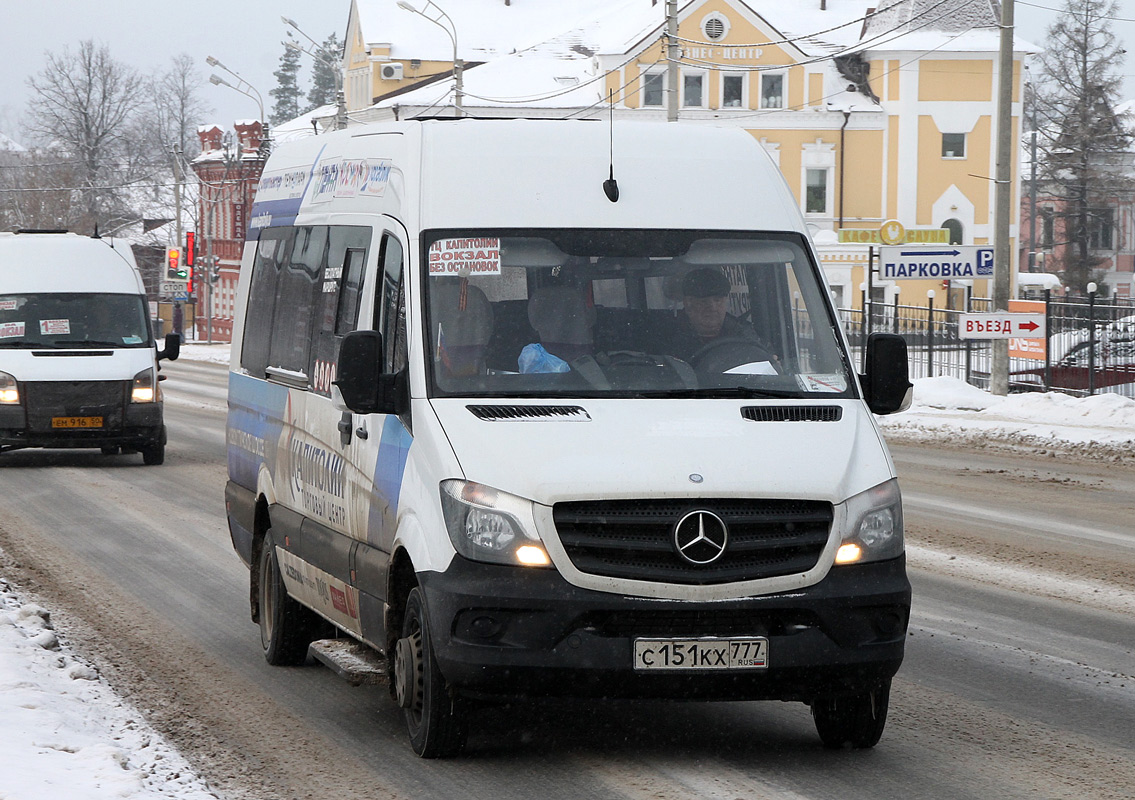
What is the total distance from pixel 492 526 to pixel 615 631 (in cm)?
53

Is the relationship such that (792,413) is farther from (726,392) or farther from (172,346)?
(172,346)

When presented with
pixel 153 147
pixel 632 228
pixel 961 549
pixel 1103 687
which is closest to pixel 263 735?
pixel 632 228

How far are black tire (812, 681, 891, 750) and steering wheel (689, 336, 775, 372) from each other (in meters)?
1.28

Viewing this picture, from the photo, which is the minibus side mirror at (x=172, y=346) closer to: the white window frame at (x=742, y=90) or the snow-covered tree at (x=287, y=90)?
the white window frame at (x=742, y=90)

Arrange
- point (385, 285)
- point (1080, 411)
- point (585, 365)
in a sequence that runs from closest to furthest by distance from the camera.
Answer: point (585, 365), point (385, 285), point (1080, 411)

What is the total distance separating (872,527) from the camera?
19.3 ft

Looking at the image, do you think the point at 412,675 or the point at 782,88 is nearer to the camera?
the point at 412,675

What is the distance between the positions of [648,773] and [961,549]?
21.3ft

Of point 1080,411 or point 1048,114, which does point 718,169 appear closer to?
point 1080,411

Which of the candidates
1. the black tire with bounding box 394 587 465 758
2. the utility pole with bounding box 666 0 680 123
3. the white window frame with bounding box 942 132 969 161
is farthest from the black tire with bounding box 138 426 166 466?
the white window frame with bounding box 942 132 969 161

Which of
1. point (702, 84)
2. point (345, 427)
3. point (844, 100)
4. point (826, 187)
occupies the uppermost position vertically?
point (702, 84)

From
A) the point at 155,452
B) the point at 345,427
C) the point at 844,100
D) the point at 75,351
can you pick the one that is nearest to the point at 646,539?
the point at 345,427

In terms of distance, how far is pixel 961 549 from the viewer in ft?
39.1

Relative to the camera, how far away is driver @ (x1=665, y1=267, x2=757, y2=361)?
21.4 ft
